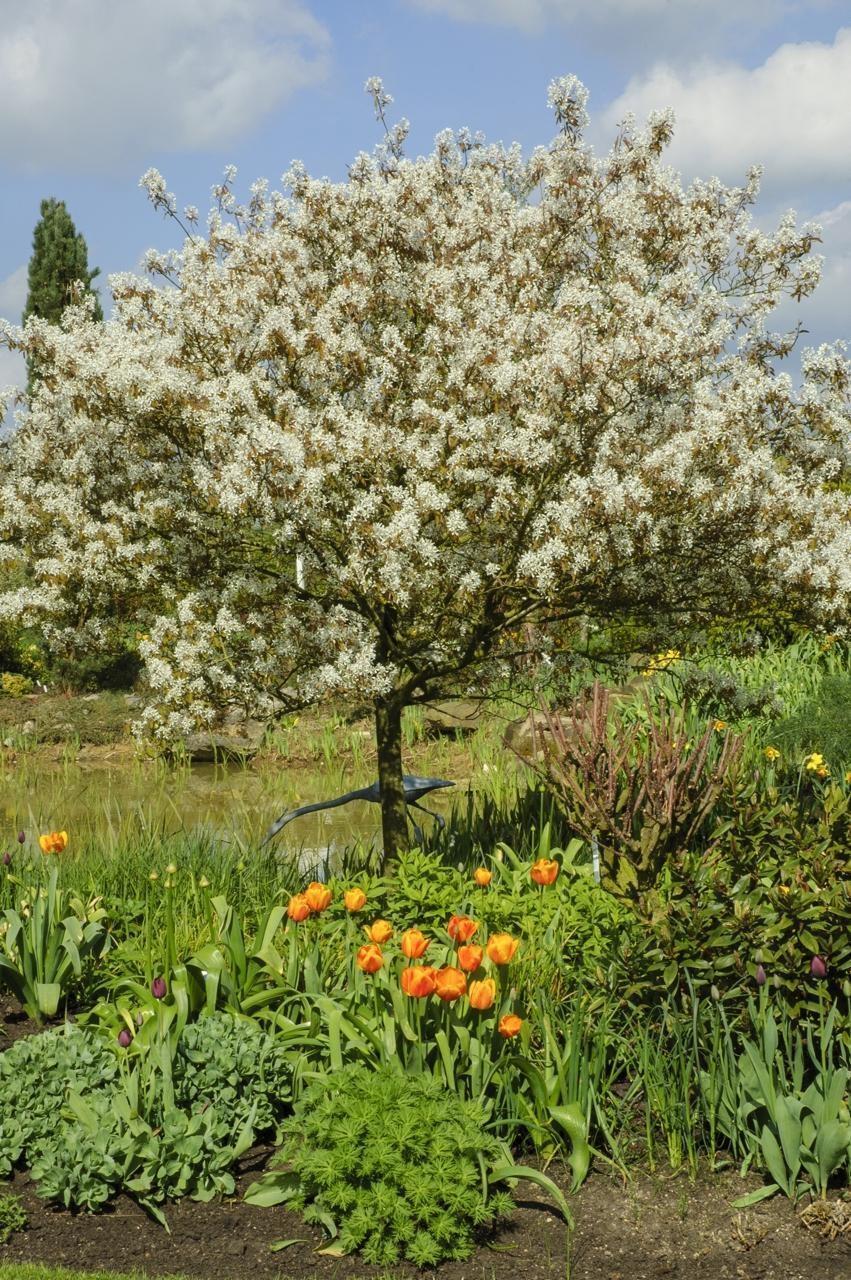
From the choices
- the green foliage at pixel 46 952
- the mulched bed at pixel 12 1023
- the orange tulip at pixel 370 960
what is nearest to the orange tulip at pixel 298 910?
the orange tulip at pixel 370 960

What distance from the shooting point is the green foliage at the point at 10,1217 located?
12.9 ft

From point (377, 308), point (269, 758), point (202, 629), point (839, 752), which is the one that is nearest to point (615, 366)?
point (377, 308)

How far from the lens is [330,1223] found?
147 inches

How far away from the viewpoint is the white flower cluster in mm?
5660

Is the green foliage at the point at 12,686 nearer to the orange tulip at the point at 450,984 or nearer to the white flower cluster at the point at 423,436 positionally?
the white flower cluster at the point at 423,436

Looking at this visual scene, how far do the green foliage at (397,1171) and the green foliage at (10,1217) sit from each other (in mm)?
905

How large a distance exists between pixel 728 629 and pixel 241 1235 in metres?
4.99

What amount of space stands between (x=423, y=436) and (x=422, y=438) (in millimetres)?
13

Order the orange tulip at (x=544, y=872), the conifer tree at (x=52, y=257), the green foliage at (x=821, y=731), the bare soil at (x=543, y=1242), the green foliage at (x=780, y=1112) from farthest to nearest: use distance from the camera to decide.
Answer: the conifer tree at (x=52, y=257) → the green foliage at (x=821, y=731) → the orange tulip at (x=544, y=872) → the green foliage at (x=780, y=1112) → the bare soil at (x=543, y=1242)

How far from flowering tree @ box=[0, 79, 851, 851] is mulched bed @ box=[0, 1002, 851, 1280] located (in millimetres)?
2532

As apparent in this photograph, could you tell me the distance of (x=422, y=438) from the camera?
5906 mm

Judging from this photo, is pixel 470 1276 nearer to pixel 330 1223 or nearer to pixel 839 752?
pixel 330 1223

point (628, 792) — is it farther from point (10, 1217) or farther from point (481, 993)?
point (10, 1217)

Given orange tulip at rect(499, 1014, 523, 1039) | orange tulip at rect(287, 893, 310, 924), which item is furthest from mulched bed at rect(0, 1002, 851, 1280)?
orange tulip at rect(287, 893, 310, 924)
